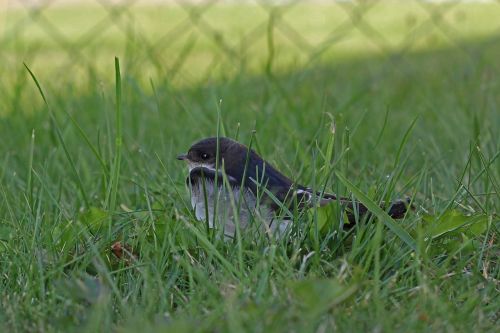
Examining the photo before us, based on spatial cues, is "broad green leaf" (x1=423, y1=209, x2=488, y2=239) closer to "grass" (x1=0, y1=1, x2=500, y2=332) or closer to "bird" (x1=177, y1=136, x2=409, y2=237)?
"grass" (x1=0, y1=1, x2=500, y2=332)

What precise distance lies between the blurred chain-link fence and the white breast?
7.83ft

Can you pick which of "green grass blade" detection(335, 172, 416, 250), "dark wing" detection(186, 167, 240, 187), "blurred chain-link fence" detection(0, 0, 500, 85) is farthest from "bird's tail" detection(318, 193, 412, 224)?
"blurred chain-link fence" detection(0, 0, 500, 85)

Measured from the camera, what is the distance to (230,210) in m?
2.97

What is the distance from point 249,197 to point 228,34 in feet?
18.5

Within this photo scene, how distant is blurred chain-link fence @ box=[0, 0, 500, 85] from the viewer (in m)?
6.30

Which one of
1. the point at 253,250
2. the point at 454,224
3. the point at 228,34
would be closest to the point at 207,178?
the point at 253,250

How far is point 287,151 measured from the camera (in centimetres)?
412

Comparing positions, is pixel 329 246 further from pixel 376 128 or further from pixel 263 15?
pixel 263 15

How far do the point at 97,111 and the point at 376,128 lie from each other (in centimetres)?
152

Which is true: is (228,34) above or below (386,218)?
below

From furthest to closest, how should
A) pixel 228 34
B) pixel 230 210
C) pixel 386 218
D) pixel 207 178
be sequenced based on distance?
pixel 228 34, pixel 207 178, pixel 230 210, pixel 386 218

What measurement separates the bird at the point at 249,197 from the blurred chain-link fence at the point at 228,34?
7.50 ft

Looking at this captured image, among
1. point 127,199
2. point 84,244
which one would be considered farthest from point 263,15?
point 84,244

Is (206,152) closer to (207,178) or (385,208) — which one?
(207,178)
